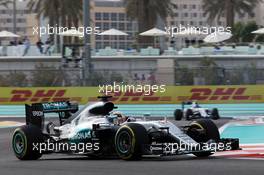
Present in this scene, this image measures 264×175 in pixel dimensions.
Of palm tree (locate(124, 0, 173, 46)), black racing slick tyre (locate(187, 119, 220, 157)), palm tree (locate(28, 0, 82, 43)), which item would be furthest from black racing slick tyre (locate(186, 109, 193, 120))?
palm tree (locate(28, 0, 82, 43))

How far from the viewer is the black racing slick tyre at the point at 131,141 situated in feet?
42.9

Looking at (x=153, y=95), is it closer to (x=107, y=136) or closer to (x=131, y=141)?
(x=107, y=136)

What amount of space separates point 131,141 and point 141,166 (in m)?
0.83

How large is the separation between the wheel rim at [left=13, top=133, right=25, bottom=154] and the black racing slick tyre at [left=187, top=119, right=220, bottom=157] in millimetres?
3460

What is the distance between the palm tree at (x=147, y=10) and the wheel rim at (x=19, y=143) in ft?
115

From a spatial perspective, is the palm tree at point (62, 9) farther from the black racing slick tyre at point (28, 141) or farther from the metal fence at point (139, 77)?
the black racing slick tyre at point (28, 141)

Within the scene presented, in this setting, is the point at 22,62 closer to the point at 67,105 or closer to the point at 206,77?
the point at 206,77

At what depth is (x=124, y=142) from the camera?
1340cm

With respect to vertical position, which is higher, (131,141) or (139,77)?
(139,77)

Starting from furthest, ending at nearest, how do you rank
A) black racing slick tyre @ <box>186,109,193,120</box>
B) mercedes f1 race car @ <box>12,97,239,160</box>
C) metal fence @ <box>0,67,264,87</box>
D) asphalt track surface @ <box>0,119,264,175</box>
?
metal fence @ <box>0,67,264,87</box>, black racing slick tyre @ <box>186,109,193,120</box>, mercedes f1 race car @ <box>12,97,239,160</box>, asphalt track surface @ <box>0,119,264,175</box>

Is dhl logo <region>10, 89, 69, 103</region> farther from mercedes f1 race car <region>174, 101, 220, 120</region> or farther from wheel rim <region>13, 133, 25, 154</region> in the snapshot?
wheel rim <region>13, 133, 25, 154</region>

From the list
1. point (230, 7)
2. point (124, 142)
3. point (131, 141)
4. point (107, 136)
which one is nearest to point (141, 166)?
point (131, 141)

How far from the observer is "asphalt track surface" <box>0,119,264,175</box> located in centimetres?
1150

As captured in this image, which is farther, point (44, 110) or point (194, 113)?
point (194, 113)
